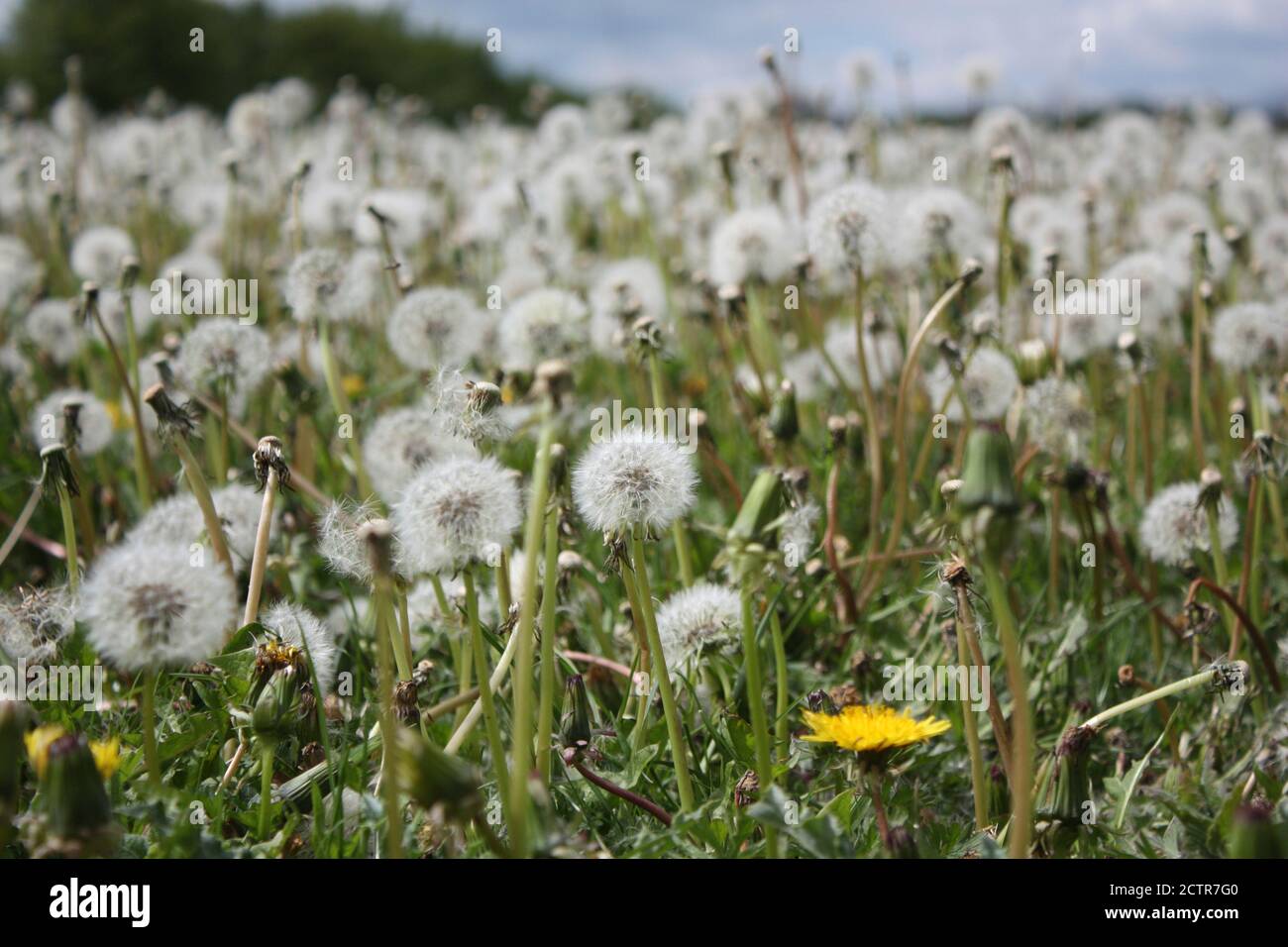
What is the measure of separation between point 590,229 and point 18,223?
2.62m

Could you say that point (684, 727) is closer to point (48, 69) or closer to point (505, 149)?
point (505, 149)

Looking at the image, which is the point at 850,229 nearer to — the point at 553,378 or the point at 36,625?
the point at 553,378

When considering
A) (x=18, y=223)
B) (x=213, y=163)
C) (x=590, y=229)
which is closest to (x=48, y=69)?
(x=213, y=163)

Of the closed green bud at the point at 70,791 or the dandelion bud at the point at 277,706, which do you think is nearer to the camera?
the closed green bud at the point at 70,791

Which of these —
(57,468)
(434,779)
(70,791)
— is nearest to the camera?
(434,779)

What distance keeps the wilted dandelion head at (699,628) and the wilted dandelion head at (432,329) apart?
1102 mm

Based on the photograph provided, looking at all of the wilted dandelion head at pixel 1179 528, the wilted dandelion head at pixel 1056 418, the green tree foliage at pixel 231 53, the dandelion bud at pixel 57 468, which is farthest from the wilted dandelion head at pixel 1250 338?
the green tree foliage at pixel 231 53

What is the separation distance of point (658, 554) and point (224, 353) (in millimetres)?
1004

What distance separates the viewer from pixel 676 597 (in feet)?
5.93

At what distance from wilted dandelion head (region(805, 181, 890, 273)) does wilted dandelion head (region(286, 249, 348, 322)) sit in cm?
104

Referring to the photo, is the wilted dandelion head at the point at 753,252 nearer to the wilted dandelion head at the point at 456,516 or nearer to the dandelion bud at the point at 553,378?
the wilted dandelion head at the point at 456,516

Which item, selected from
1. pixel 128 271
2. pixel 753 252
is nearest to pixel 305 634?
pixel 128 271

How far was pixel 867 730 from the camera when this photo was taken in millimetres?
1496

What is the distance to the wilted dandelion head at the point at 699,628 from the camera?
67.4 inches
